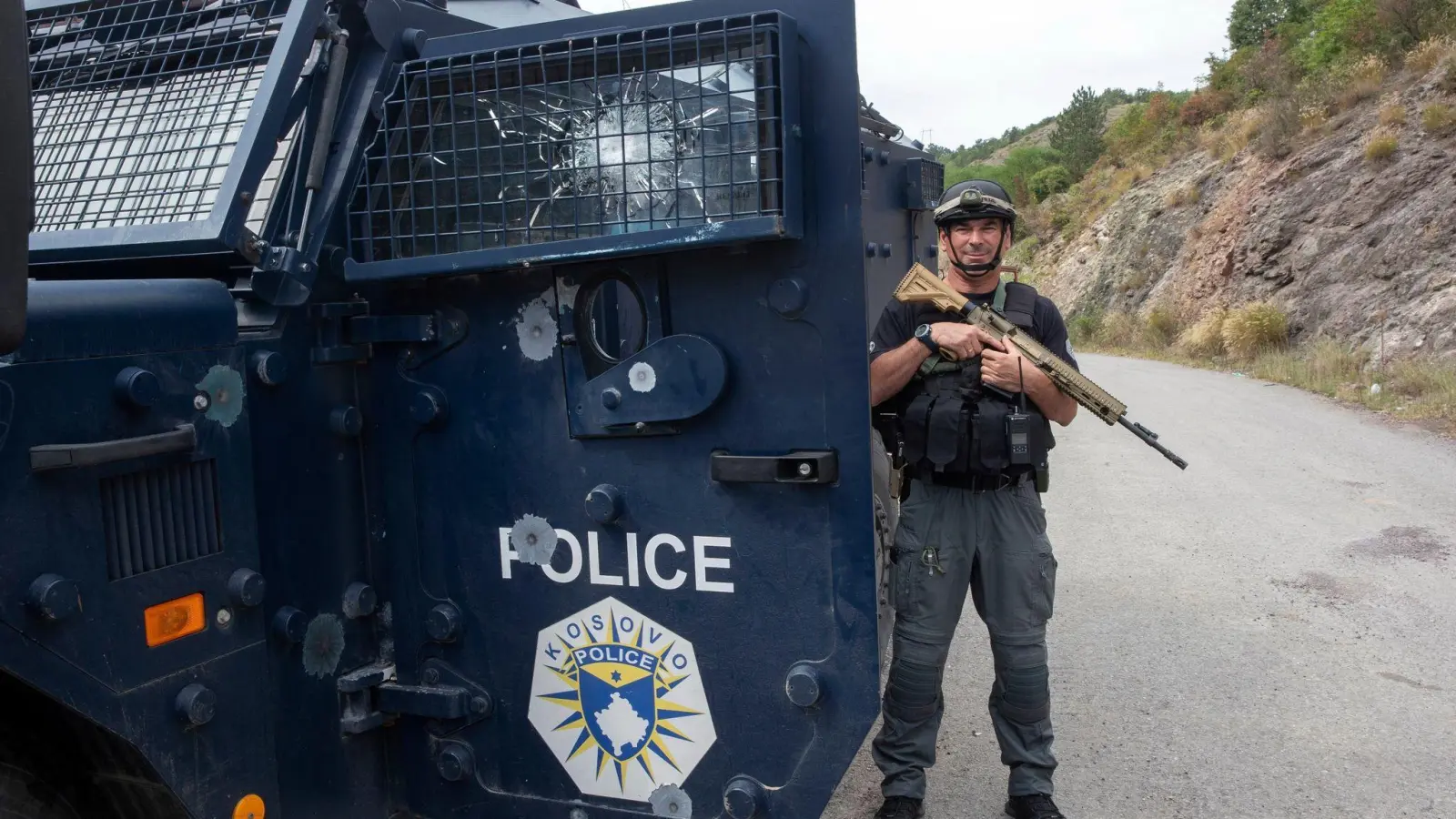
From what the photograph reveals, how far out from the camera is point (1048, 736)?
3461mm

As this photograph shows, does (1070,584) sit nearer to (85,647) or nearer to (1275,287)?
(85,647)

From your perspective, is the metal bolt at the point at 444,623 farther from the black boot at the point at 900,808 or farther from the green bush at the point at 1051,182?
the green bush at the point at 1051,182

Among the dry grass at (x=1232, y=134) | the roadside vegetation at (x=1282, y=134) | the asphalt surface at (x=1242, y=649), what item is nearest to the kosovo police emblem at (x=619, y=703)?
the asphalt surface at (x=1242, y=649)

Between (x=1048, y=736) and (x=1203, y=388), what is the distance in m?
12.2

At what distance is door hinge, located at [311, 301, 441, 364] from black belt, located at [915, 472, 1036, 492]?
157 cm

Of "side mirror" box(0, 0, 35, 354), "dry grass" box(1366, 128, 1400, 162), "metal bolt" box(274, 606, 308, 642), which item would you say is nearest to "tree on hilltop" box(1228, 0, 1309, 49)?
"dry grass" box(1366, 128, 1400, 162)

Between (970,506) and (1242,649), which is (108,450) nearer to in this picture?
(970,506)

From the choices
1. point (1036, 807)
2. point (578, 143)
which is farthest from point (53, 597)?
point (1036, 807)

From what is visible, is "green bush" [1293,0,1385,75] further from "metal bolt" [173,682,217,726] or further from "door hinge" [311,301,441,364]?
"metal bolt" [173,682,217,726]

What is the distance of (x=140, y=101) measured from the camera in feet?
8.59

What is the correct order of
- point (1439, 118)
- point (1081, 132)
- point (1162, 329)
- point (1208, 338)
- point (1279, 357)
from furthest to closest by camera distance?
1. point (1081, 132)
2. point (1162, 329)
3. point (1208, 338)
4. point (1439, 118)
5. point (1279, 357)

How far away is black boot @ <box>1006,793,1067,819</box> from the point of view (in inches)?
136

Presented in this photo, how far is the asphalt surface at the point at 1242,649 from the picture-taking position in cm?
379

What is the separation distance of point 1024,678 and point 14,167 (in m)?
2.88
